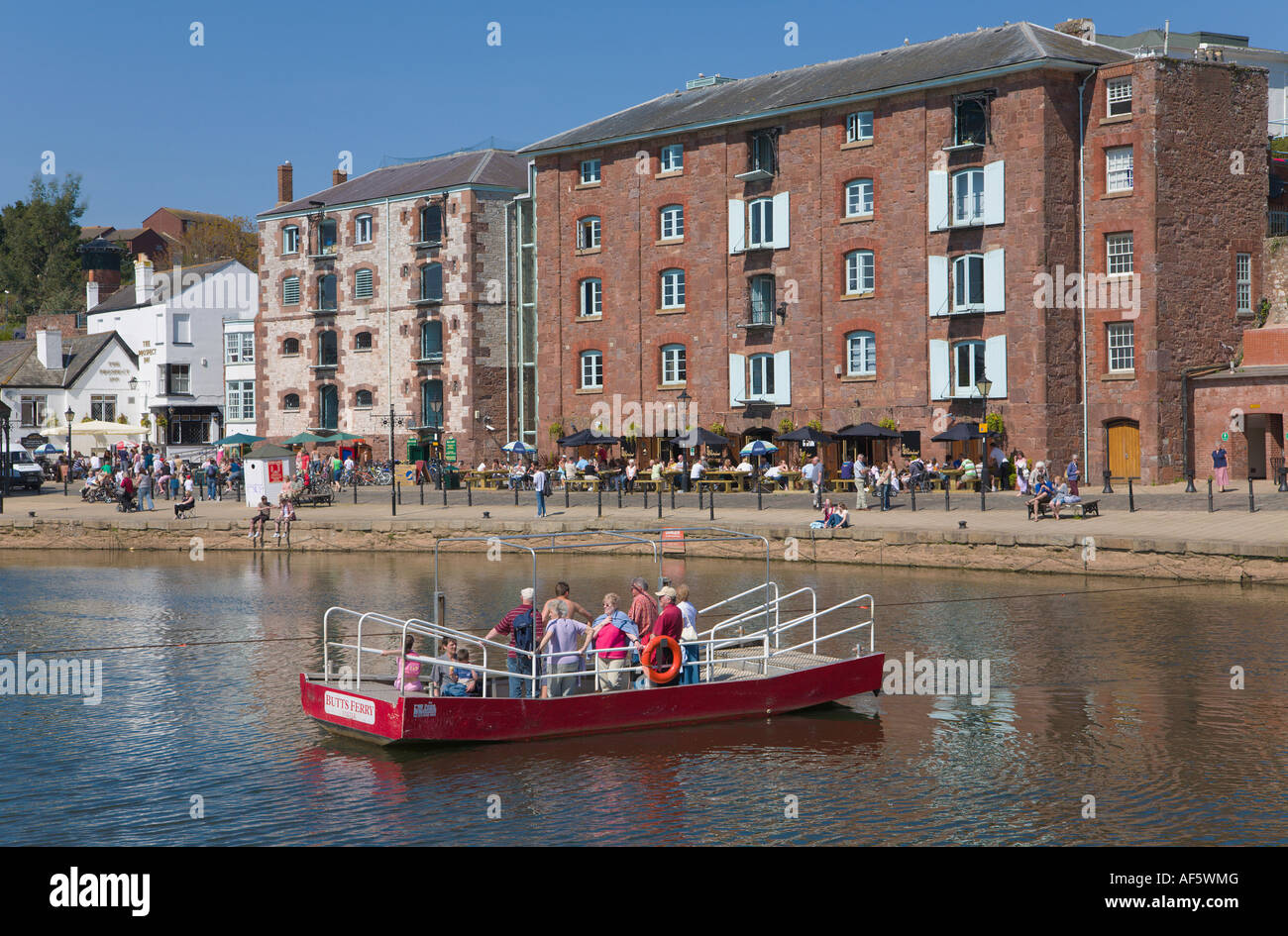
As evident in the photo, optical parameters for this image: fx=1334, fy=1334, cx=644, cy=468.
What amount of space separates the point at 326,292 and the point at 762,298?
81.3 feet

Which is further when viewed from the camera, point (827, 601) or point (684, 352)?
point (684, 352)

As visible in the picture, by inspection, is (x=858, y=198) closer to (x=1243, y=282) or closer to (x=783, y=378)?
(x=783, y=378)

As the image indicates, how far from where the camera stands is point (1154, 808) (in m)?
12.9

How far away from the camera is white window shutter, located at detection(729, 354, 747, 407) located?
49.2 metres

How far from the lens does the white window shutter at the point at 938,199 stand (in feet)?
146

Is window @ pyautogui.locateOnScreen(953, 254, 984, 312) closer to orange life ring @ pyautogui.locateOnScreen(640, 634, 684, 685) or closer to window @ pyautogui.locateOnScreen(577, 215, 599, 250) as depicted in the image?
window @ pyautogui.locateOnScreen(577, 215, 599, 250)

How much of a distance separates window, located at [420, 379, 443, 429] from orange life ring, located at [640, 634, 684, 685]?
44.2 metres

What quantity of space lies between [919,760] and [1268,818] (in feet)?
11.9

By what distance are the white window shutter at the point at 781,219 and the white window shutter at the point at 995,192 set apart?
24.4 feet

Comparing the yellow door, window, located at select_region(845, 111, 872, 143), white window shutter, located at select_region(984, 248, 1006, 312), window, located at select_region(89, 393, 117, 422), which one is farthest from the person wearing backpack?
window, located at select_region(89, 393, 117, 422)

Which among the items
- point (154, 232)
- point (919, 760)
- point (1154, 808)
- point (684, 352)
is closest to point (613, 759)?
point (919, 760)

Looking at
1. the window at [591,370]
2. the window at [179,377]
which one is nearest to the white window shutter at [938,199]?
the window at [591,370]

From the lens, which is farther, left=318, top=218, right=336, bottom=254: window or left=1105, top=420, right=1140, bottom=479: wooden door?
left=318, top=218, right=336, bottom=254: window
